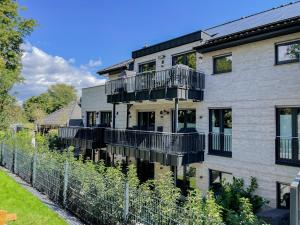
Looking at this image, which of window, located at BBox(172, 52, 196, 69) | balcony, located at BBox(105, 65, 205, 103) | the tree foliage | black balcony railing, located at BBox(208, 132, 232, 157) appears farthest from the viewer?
the tree foliage

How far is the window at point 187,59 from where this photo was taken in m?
16.1

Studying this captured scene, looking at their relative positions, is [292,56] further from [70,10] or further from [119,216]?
[70,10]

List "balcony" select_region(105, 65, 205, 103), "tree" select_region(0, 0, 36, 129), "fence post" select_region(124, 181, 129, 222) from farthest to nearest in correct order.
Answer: "tree" select_region(0, 0, 36, 129) → "balcony" select_region(105, 65, 205, 103) → "fence post" select_region(124, 181, 129, 222)

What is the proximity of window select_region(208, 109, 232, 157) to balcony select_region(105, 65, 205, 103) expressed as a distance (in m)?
1.30

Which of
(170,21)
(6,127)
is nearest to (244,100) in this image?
(170,21)

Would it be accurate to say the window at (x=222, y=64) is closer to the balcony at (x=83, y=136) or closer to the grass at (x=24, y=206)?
the balcony at (x=83, y=136)

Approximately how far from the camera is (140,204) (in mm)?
6891

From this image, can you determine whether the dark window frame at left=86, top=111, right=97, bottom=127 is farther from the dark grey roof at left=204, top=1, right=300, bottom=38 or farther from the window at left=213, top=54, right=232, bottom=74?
the window at left=213, top=54, right=232, bottom=74

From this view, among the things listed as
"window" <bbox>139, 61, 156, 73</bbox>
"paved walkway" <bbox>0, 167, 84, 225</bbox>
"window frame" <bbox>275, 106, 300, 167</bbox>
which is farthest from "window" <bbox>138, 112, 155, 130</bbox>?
"window frame" <bbox>275, 106, 300, 167</bbox>

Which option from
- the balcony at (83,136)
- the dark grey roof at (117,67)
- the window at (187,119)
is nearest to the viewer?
the window at (187,119)

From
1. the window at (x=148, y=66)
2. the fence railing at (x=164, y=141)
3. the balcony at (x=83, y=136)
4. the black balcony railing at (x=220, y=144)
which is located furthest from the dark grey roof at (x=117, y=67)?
the black balcony railing at (x=220, y=144)

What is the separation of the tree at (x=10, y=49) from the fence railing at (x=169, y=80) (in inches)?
665

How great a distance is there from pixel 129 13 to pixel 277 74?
1441 centimetres

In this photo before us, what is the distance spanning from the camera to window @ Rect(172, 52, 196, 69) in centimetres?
1614
